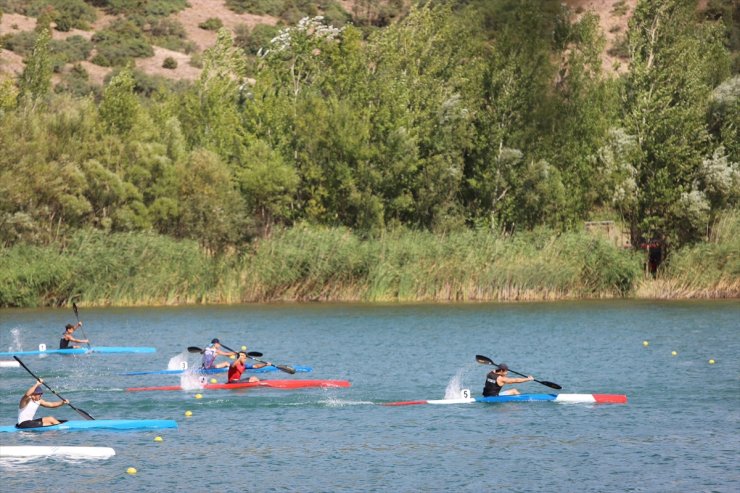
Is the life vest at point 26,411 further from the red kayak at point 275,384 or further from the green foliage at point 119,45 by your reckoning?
the green foliage at point 119,45

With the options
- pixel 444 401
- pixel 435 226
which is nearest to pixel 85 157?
pixel 435 226

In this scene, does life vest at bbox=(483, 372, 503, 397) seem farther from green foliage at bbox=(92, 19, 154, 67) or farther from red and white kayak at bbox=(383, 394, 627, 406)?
green foliage at bbox=(92, 19, 154, 67)

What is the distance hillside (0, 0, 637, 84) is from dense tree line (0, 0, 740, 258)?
3452 cm

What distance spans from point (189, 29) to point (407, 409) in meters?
134

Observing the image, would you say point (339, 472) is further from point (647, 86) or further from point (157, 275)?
point (647, 86)

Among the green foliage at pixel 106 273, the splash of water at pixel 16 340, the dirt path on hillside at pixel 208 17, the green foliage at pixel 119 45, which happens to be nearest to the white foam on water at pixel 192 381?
the splash of water at pixel 16 340

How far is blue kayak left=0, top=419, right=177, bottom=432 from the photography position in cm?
3077

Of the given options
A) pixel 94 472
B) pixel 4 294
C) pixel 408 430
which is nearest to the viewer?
pixel 94 472

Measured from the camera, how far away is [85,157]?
7319cm

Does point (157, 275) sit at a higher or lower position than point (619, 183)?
lower

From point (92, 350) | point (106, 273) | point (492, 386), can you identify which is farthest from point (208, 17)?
point (492, 386)

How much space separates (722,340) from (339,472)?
2709 centimetres

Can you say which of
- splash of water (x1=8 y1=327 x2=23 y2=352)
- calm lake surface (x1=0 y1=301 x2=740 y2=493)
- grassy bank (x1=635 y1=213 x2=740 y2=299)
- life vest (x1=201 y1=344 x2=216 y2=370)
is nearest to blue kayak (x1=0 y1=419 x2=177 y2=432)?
calm lake surface (x1=0 y1=301 x2=740 y2=493)

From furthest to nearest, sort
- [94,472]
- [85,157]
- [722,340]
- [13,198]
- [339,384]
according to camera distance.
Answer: [85,157] < [13,198] < [722,340] < [339,384] < [94,472]
